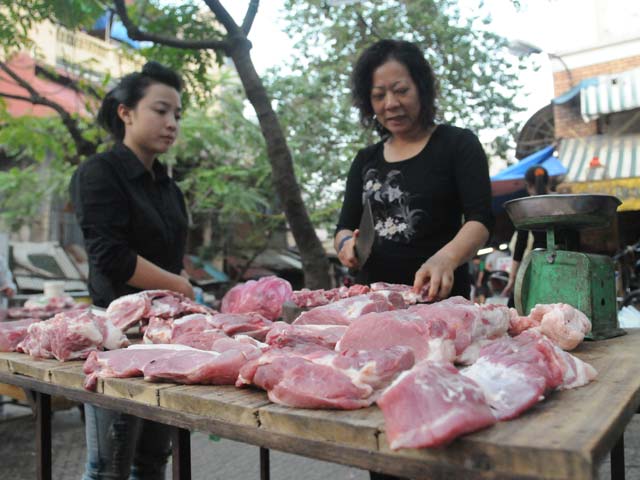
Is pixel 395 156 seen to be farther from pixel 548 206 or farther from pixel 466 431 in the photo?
pixel 466 431

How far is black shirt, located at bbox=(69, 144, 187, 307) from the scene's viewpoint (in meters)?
2.53

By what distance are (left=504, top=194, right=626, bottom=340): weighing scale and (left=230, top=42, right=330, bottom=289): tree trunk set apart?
8.12ft

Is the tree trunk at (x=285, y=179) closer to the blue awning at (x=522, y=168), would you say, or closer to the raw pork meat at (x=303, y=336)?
the raw pork meat at (x=303, y=336)

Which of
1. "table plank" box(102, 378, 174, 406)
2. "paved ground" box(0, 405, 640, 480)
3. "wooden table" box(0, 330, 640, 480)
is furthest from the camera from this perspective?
"paved ground" box(0, 405, 640, 480)

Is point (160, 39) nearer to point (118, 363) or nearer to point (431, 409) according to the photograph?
point (118, 363)

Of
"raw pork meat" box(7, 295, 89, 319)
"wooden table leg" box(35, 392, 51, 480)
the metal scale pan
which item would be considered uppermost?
the metal scale pan

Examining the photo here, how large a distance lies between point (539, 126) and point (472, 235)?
469 inches

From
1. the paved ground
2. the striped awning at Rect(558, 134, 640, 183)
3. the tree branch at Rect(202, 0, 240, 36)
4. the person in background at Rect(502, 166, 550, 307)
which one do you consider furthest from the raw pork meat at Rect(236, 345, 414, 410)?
the striped awning at Rect(558, 134, 640, 183)

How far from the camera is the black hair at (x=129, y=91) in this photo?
286cm

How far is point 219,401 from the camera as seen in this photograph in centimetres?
127

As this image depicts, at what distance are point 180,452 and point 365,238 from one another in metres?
1.39

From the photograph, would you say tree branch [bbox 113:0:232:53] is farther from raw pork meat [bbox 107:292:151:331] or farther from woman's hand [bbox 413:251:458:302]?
woman's hand [bbox 413:251:458:302]

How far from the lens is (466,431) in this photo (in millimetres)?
970

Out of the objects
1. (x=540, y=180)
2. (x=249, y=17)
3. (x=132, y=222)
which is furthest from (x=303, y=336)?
(x=540, y=180)
